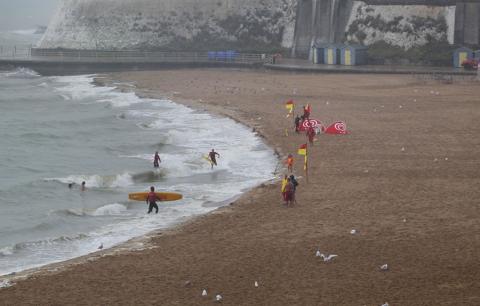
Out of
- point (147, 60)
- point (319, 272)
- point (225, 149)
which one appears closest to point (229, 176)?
point (225, 149)

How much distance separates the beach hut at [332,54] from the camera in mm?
71438

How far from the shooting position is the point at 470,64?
210 ft

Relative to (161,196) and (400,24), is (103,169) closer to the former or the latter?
(161,196)

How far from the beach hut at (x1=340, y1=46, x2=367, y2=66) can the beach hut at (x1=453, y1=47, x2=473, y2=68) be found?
282 inches

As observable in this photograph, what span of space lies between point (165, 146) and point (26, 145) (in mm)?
8043

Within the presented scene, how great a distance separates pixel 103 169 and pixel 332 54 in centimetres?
3778

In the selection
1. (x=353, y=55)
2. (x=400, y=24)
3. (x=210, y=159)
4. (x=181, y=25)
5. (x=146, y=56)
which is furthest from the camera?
(x=181, y=25)

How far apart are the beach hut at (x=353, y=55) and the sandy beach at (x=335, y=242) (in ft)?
98.3

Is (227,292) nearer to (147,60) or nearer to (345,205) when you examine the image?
(345,205)

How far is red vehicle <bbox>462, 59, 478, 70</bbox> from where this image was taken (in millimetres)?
63750

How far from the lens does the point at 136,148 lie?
1671 inches

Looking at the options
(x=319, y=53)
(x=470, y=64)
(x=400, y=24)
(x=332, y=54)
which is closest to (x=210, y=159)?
(x=470, y=64)

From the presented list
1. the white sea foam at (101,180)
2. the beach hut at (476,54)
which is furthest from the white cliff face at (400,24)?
the white sea foam at (101,180)

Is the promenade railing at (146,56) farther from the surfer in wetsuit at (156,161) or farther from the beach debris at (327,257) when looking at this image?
the beach debris at (327,257)
